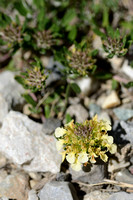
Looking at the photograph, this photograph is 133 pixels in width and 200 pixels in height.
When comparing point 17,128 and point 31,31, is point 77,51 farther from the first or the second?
point 17,128

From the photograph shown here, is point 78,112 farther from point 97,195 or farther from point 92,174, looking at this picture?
point 97,195

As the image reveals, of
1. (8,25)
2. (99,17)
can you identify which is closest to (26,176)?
(8,25)

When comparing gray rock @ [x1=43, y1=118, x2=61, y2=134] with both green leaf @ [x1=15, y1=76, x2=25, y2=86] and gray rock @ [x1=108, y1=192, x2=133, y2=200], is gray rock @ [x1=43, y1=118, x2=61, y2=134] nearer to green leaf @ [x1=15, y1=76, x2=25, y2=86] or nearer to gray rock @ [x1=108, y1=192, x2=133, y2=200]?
green leaf @ [x1=15, y1=76, x2=25, y2=86]

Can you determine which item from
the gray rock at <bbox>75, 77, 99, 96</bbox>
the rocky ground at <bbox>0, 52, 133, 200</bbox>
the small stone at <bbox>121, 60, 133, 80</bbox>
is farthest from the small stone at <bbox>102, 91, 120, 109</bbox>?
the small stone at <bbox>121, 60, 133, 80</bbox>

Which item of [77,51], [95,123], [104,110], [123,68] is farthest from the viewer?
[123,68]

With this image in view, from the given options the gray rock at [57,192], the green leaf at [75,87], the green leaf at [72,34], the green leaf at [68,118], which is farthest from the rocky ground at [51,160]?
the green leaf at [72,34]

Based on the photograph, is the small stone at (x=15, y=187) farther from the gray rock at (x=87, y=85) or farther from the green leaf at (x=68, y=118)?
the gray rock at (x=87, y=85)

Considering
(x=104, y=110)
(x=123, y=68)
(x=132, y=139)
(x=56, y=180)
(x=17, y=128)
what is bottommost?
(x=56, y=180)
